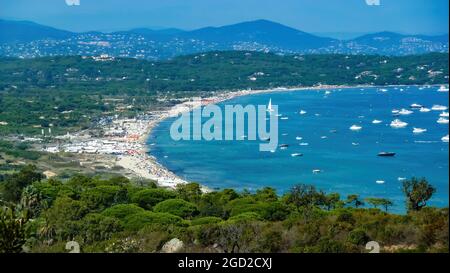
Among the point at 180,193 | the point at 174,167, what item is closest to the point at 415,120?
the point at 174,167

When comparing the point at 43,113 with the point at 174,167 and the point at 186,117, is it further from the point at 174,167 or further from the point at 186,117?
the point at 174,167

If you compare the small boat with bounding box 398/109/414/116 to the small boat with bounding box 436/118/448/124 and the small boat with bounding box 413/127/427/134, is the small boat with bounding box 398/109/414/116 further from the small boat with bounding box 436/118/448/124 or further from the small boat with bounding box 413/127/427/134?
the small boat with bounding box 413/127/427/134

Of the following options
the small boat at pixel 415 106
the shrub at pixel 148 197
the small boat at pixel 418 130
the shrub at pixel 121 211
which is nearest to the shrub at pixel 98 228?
the shrub at pixel 121 211

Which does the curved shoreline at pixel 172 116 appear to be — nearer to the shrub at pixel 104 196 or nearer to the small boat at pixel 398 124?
the shrub at pixel 104 196

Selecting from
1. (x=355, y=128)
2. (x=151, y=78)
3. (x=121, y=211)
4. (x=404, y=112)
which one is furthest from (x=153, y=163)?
(x=151, y=78)

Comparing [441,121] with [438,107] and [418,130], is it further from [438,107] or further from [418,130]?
[438,107]

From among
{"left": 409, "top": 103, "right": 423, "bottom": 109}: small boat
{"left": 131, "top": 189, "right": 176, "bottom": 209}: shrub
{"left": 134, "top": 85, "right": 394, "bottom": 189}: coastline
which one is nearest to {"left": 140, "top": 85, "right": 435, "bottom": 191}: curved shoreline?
{"left": 134, "top": 85, "right": 394, "bottom": 189}: coastline

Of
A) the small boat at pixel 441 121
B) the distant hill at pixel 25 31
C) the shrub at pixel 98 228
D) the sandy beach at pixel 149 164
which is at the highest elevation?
the distant hill at pixel 25 31
